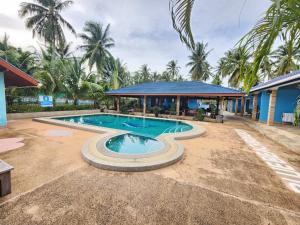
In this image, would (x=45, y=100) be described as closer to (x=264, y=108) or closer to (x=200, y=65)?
(x=264, y=108)

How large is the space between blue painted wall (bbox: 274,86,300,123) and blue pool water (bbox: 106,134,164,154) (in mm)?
11693

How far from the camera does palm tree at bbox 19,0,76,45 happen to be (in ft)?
→ 57.9

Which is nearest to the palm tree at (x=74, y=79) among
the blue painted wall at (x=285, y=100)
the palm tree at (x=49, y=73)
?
the palm tree at (x=49, y=73)

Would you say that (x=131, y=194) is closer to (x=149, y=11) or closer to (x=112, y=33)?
(x=149, y=11)

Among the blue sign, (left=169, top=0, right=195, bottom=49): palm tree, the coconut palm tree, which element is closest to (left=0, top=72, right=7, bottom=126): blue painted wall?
the blue sign

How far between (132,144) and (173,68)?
35.4 metres

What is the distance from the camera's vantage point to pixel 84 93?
55.1 feet

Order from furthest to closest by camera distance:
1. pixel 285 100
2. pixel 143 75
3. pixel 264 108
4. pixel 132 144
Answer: pixel 143 75 → pixel 264 108 → pixel 285 100 → pixel 132 144

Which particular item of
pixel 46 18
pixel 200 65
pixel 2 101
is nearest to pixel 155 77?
pixel 200 65

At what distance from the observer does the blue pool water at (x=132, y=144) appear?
19.6 feet

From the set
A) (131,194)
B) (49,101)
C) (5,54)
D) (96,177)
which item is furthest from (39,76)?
(131,194)

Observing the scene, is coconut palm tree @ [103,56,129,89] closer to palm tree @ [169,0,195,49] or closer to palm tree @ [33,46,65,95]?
palm tree @ [33,46,65,95]

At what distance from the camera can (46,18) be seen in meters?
18.7

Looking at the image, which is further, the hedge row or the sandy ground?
the hedge row
